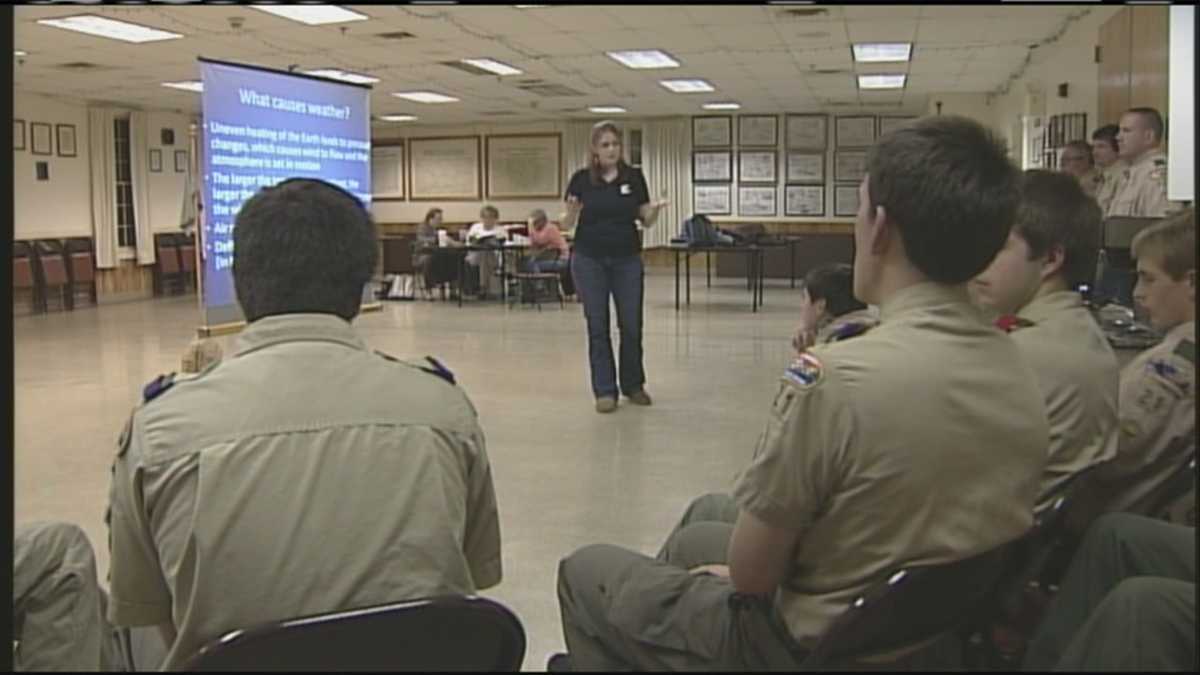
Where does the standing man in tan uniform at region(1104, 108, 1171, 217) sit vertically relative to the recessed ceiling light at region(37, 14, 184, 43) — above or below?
below

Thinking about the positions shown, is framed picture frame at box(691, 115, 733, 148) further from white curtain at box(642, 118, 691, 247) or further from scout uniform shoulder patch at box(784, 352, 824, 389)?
scout uniform shoulder patch at box(784, 352, 824, 389)

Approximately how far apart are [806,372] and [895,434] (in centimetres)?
13

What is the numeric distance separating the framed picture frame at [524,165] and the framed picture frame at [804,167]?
366cm

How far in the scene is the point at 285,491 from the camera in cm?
139

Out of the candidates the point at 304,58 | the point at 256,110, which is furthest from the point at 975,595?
the point at 304,58

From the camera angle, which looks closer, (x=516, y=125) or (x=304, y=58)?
(x=304, y=58)

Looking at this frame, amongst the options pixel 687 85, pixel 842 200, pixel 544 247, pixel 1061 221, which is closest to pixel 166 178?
pixel 544 247

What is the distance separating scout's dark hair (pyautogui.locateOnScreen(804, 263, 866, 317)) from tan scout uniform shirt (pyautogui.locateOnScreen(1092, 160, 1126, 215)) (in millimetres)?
2845

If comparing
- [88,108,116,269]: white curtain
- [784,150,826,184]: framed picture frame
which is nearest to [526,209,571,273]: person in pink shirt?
[88,108,116,269]: white curtain

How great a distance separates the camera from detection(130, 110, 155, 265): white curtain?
15125 mm

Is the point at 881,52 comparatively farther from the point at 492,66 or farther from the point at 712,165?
the point at 712,165

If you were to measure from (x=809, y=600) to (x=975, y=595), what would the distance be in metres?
0.21

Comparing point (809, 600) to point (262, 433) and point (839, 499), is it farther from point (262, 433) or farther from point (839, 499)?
point (262, 433)

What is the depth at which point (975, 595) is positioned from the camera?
4.93 ft
